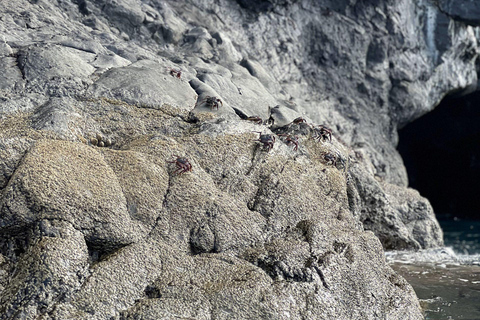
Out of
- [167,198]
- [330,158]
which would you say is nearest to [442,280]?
[330,158]

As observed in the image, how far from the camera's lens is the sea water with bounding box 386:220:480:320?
23.4 feet

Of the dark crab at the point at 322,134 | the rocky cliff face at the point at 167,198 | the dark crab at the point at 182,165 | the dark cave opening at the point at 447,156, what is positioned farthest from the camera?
the dark cave opening at the point at 447,156

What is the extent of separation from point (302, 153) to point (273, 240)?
74.7 inches

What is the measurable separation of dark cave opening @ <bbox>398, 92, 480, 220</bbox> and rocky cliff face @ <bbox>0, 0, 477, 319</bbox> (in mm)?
17438

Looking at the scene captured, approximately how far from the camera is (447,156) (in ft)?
101

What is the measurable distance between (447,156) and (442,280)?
23.8 m

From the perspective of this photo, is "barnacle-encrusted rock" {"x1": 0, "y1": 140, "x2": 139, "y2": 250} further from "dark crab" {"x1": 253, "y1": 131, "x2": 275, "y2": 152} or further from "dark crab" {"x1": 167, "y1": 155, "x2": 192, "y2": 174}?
"dark crab" {"x1": 253, "y1": 131, "x2": 275, "y2": 152}

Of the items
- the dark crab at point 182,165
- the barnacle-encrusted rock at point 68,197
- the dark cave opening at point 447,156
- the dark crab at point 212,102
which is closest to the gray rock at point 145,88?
the dark crab at point 212,102

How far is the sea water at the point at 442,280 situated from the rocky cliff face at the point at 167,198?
2.20 feet

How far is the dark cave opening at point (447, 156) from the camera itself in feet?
94.2

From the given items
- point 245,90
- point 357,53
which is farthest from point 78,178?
point 357,53

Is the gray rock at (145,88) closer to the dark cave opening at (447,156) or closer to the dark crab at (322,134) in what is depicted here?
the dark crab at (322,134)

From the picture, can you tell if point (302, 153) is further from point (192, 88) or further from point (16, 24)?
point (16, 24)

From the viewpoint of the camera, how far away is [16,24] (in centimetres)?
1088
